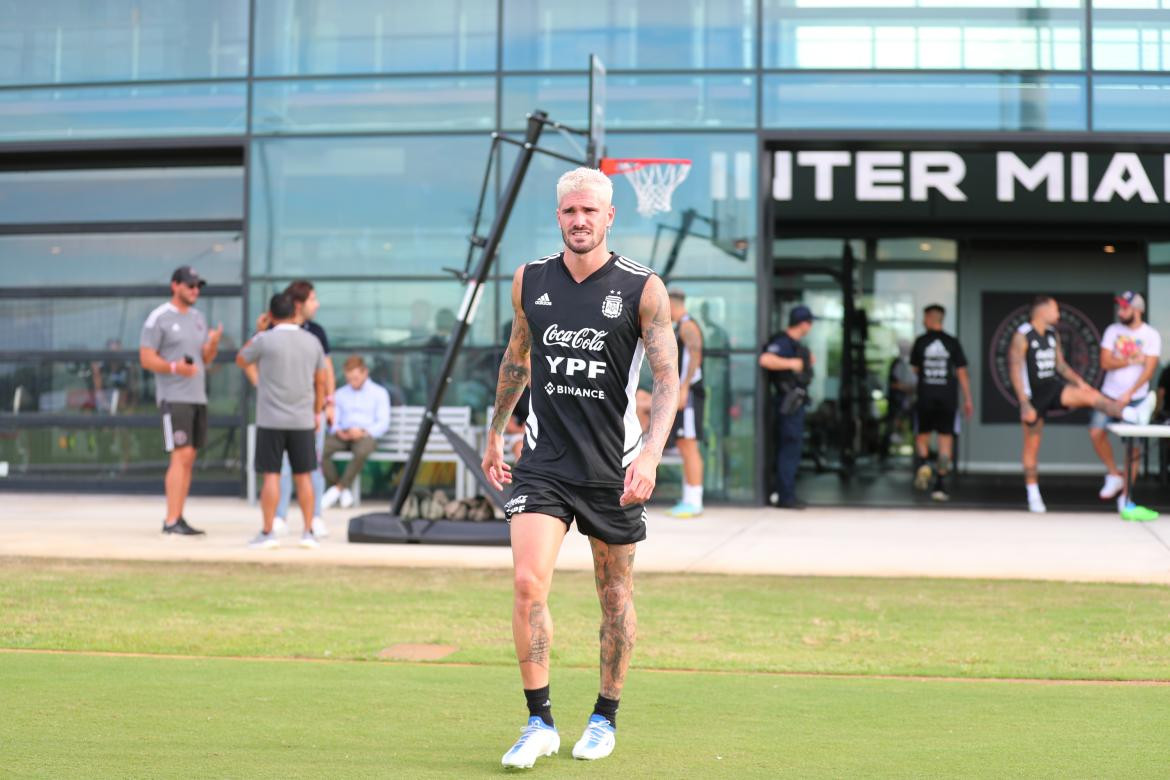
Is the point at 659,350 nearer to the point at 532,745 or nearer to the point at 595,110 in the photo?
the point at 532,745

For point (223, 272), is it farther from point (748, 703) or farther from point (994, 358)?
point (748, 703)

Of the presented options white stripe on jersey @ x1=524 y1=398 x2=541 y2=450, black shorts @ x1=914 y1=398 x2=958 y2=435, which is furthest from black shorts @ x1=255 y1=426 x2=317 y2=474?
black shorts @ x1=914 y1=398 x2=958 y2=435

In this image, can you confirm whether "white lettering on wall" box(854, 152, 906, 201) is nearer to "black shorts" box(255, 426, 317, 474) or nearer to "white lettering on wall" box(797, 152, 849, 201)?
"white lettering on wall" box(797, 152, 849, 201)

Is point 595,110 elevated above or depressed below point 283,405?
above

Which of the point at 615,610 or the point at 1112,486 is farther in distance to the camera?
the point at 1112,486

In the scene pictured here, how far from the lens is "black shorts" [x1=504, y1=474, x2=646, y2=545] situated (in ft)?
15.5

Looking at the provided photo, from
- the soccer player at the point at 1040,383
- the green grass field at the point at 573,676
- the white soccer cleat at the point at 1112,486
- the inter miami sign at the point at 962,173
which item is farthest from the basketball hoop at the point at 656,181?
the green grass field at the point at 573,676

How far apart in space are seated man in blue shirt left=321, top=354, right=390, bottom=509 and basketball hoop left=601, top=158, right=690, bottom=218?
3.02 meters

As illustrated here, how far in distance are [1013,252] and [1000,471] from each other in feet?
9.50

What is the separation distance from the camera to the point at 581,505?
477cm

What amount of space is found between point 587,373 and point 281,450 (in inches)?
238

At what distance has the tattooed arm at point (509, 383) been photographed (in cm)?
499

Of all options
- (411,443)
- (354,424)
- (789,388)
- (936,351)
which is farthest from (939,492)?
(354,424)

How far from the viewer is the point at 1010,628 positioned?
742 cm
